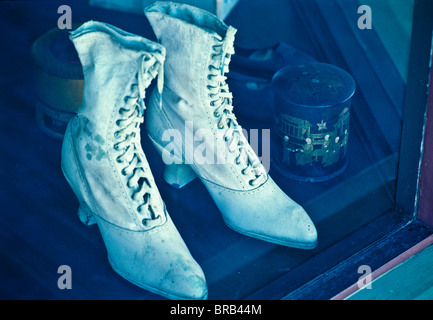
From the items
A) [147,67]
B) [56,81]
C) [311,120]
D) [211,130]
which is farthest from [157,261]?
[56,81]

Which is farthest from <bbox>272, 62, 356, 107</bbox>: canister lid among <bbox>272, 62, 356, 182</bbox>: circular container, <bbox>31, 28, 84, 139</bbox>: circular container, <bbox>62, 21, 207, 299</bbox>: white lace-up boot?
<bbox>31, 28, 84, 139</bbox>: circular container

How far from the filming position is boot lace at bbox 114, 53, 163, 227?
48.2 inches

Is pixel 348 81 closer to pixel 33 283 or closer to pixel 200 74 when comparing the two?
pixel 200 74

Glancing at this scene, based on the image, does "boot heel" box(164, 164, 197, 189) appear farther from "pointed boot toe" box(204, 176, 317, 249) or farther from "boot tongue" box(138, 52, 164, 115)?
"boot tongue" box(138, 52, 164, 115)

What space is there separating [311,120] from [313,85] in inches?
4.3

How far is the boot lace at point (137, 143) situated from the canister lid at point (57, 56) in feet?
1.66

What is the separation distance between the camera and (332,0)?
6.95ft

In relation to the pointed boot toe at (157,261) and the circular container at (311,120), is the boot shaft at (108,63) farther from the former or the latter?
the circular container at (311,120)

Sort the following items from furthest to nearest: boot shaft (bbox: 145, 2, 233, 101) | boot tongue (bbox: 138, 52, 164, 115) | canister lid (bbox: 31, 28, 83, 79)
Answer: canister lid (bbox: 31, 28, 83, 79) → boot shaft (bbox: 145, 2, 233, 101) → boot tongue (bbox: 138, 52, 164, 115)

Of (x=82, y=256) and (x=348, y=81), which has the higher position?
(x=348, y=81)

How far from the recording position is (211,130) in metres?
1.43
